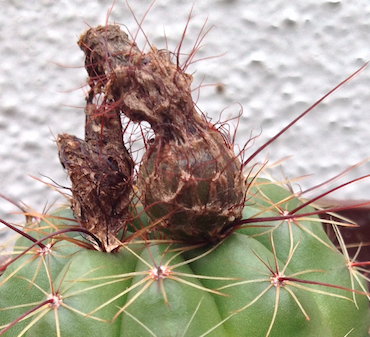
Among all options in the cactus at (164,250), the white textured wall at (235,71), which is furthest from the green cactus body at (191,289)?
the white textured wall at (235,71)

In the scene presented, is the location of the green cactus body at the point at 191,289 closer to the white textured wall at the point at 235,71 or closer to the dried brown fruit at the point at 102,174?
A: the dried brown fruit at the point at 102,174

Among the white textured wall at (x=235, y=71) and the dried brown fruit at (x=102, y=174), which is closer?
the dried brown fruit at (x=102, y=174)

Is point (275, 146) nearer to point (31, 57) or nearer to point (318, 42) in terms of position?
point (318, 42)

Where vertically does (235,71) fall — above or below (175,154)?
above

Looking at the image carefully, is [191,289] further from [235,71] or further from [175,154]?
[235,71]

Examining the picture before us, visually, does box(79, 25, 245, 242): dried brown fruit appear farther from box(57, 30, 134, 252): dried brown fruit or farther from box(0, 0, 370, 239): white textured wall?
box(0, 0, 370, 239): white textured wall

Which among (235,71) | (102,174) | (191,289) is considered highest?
(235,71)

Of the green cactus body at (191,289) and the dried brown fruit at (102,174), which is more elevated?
the dried brown fruit at (102,174)

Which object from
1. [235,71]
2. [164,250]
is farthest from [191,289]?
[235,71]
